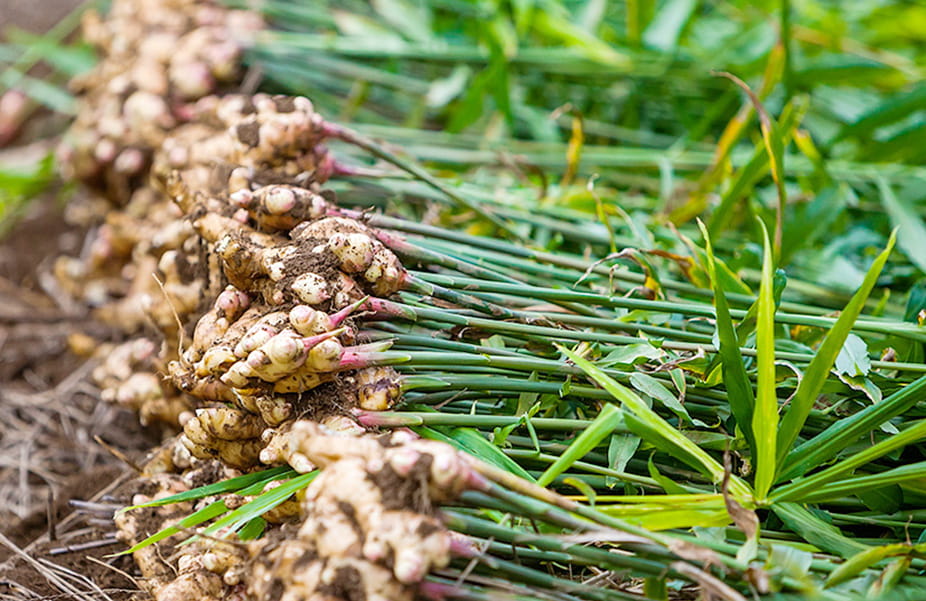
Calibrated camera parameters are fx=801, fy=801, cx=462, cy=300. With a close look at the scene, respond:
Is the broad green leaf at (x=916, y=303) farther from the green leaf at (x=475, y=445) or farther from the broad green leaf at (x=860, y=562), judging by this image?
the green leaf at (x=475, y=445)

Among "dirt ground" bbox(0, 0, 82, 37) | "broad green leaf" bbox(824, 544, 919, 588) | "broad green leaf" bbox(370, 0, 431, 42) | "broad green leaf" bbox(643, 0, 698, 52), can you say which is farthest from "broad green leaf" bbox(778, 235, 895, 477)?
"dirt ground" bbox(0, 0, 82, 37)

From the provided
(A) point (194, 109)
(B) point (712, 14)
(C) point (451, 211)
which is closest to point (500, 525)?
(C) point (451, 211)

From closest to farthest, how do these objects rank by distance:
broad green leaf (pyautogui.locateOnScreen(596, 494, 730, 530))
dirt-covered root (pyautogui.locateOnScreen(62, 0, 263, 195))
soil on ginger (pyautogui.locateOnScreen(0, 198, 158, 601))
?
broad green leaf (pyautogui.locateOnScreen(596, 494, 730, 530)), soil on ginger (pyautogui.locateOnScreen(0, 198, 158, 601)), dirt-covered root (pyautogui.locateOnScreen(62, 0, 263, 195))

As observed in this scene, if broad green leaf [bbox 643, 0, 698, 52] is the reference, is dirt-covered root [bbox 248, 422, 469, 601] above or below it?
below

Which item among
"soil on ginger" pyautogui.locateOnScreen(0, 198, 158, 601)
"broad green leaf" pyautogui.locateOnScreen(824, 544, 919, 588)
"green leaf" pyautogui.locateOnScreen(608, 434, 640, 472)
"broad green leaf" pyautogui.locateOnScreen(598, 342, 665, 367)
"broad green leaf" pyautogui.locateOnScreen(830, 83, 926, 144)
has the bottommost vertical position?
"soil on ginger" pyautogui.locateOnScreen(0, 198, 158, 601)

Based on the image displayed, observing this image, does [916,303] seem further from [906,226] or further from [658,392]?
[658,392]

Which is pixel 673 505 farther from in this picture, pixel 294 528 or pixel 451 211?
pixel 451 211

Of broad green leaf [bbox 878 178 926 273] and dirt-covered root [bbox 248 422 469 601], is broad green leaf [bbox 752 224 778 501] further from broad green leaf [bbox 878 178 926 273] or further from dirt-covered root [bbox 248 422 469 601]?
broad green leaf [bbox 878 178 926 273]
